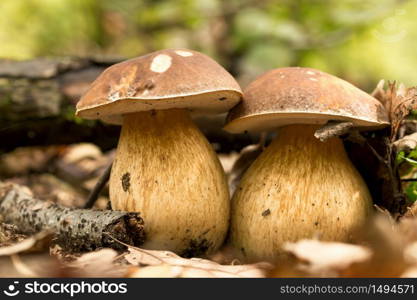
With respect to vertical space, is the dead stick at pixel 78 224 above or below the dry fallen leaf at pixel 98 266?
above

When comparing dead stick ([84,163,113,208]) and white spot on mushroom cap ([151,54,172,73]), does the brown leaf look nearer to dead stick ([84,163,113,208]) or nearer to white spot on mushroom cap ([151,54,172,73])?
white spot on mushroom cap ([151,54,172,73])

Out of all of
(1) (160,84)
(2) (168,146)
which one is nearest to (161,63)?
(1) (160,84)

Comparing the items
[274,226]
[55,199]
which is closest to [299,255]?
[274,226]

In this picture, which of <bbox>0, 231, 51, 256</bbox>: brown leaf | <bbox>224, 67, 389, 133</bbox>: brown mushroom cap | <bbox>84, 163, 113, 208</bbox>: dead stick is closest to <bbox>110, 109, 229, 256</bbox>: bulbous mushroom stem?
<bbox>224, 67, 389, 133</bbox>: brown mushroom cap

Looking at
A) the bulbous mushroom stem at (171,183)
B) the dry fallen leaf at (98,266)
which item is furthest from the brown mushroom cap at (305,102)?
the dry fallen leaf at (98,266)

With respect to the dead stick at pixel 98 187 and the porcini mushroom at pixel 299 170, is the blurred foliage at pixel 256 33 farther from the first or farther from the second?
the porcini mushroom at pixel 299 170

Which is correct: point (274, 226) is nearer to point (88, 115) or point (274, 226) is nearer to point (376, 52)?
point (88, 115)

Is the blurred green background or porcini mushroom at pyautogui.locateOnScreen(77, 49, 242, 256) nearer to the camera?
porcini mushroom at pyautogui.locateOnScreen(77, 49, 242, 256)
